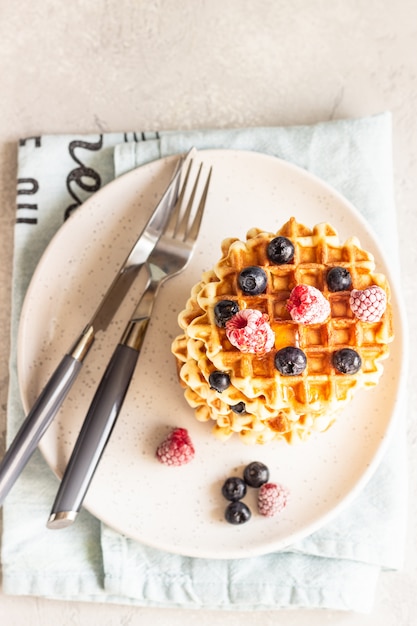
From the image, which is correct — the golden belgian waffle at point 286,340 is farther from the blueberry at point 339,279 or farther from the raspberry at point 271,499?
the raspberry at point 271,499

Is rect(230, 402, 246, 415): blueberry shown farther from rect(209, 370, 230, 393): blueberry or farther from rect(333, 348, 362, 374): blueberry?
rect(333, 348, 362, 374): blueberry

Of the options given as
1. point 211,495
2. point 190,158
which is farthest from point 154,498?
point 190,158

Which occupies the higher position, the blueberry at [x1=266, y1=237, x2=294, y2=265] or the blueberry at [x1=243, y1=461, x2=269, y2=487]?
the blueberry at [x1=266, y1=237, x2=294, y2=265]

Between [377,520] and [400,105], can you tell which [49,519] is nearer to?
[377,520]

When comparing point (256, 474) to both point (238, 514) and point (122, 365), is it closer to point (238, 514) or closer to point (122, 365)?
point (238, 514)

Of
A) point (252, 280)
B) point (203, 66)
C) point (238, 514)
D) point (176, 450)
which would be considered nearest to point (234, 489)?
point (238, 514)

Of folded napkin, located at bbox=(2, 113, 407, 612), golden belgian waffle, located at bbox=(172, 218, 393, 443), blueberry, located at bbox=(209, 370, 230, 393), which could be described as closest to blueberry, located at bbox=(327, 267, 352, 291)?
golden belgian waffle, located at bbox=(172, 218, 393, 443)

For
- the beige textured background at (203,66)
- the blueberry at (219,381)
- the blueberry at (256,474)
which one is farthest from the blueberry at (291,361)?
the beige textured background at (203,66)
